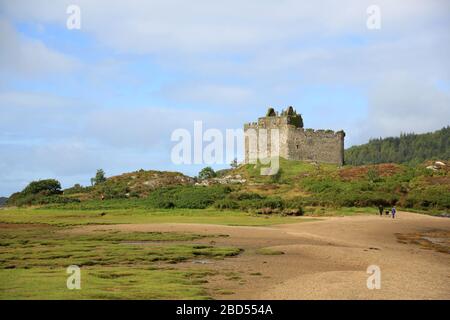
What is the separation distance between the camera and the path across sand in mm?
20688

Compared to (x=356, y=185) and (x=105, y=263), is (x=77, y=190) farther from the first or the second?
(x=105, y=263)

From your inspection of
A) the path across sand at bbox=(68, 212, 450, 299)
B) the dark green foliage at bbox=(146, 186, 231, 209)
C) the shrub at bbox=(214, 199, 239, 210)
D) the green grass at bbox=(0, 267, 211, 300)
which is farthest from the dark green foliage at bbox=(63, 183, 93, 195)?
the green grass at bbox=(0, 267, 211, 300)

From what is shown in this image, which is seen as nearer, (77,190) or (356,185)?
(356,185)

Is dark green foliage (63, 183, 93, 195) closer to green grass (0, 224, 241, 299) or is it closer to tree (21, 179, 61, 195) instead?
tree (21, 179, 61, 195)

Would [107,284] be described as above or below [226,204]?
below

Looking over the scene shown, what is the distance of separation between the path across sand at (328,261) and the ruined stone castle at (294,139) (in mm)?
35093

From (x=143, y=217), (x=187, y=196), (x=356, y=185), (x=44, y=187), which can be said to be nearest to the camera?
(x=143, y=217)

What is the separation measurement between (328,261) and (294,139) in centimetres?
5700

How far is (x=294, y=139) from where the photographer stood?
85688 mm

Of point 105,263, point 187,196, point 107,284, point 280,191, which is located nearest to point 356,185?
point 280,191

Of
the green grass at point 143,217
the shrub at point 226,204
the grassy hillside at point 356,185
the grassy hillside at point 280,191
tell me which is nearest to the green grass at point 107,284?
the green grass at point 143,217
